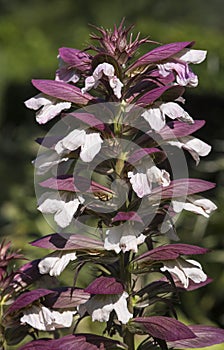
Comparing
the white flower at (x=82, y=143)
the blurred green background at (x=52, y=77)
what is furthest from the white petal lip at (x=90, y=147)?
the blurred green background at (x=52, y=77)

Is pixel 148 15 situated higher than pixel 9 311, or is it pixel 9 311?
pixel 148 15

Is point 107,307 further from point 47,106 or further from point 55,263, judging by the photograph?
point 47,106

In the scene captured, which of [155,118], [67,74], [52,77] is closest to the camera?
[155,118]

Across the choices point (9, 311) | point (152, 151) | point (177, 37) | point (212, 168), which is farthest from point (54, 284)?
point (177, 37)

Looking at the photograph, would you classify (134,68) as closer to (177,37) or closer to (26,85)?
(177,37)

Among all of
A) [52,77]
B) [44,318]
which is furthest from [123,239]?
[52,77]

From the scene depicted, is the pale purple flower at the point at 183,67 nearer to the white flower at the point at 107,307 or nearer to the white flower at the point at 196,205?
the white flower at the point at 196,205
